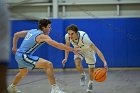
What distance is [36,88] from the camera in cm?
827

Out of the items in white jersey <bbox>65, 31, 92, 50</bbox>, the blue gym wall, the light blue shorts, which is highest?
white jersey <bbox>65, 31, 92, 50</bbox>

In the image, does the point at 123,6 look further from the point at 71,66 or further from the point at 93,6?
the point at 71,66

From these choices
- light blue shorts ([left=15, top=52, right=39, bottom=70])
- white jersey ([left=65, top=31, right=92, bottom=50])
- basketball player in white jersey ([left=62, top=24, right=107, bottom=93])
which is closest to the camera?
light blue shorts ([left=15, top=52, right=39, bottom=70])

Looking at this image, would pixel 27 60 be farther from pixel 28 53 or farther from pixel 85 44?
pixel 85 44

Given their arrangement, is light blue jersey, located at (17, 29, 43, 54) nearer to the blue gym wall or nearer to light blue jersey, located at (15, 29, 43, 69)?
light blue jersey, located at (15, 29, 43, 69)

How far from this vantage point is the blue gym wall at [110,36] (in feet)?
41.3

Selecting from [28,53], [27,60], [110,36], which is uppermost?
[28,53]

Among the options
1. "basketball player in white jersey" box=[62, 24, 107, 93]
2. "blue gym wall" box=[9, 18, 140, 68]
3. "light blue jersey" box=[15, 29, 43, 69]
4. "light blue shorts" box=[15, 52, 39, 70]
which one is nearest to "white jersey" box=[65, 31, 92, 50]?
"basketball player in white jersey" box=[62, 24, 107, 93]

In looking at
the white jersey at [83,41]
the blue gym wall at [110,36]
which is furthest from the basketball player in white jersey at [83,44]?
the blue gym wall at [110,36]

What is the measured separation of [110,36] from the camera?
12711 millimetres

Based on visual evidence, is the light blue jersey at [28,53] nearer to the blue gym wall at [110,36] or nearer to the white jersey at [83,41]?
the white jersey at [83,41]

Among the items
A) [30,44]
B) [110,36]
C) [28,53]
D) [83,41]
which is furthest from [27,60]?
[110,36]

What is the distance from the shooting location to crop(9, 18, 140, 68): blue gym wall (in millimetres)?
12602

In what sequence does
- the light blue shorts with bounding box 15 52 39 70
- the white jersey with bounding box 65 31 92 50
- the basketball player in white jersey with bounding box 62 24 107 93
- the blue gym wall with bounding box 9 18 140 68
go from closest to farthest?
1. the light blue shorts with bounding box 15 52 39 70
2. the basketball player in white jersey with bounding box 62 24 107 93
3. the white jersey with bounding box 65 31 92 50
4. the blue gym wall with bounding box 9 18 140 68
